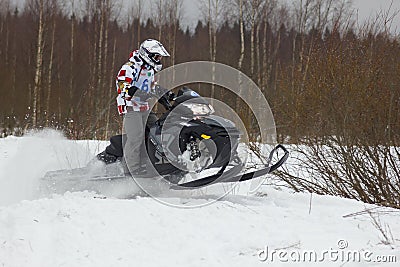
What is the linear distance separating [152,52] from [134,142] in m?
1.19

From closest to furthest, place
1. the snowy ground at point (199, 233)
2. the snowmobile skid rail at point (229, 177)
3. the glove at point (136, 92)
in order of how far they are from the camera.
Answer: the snowy ground at point (199, 233) < the snowmobile skid rail at point (229, 177) < the glove at point (136, 92)

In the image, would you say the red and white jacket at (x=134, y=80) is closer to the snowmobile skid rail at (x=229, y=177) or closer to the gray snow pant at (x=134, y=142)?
the gray snow pant at (x=134, y=142)

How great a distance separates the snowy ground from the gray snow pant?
1003 millimetres

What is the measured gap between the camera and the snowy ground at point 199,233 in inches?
134

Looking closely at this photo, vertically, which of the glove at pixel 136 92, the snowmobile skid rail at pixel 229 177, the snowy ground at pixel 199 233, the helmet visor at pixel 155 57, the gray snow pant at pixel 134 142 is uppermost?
the helmet visor at pixel 155 57

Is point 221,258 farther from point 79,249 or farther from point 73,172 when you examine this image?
point 73,172

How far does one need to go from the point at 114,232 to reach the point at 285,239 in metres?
1.45

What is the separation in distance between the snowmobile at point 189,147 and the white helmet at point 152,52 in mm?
383

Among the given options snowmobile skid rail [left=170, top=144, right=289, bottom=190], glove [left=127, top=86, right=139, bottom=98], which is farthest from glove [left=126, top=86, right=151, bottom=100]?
snowmobile skid rail [left=170, top=144, right=289, bottom=190]

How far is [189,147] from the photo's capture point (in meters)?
5.45

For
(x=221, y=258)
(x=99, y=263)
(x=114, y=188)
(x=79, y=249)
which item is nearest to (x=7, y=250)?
(x=79, y=249)

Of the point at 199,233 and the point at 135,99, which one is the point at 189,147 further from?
the point at 199,233

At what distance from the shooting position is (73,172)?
6.33 m

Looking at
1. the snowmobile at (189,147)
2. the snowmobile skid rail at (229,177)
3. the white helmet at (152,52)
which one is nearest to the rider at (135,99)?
the white helmet at (152,52)
